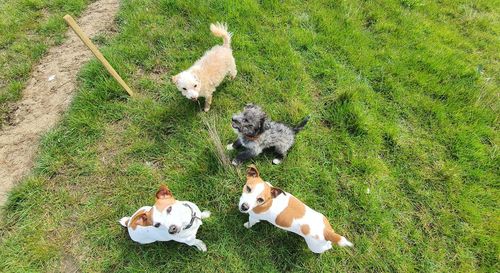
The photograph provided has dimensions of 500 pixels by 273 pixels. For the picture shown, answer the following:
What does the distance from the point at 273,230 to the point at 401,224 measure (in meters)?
1.76

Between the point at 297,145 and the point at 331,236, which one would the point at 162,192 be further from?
the point at 297,145

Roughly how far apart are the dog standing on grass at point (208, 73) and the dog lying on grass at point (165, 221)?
166 centimetres

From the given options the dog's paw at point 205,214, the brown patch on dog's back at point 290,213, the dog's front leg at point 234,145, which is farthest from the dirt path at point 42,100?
the brown patch on dog's back at point 290,213

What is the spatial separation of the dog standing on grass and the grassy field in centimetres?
35

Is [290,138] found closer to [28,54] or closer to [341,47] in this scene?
[341,47]

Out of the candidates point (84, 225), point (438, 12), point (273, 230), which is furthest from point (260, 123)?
point (438, 12)

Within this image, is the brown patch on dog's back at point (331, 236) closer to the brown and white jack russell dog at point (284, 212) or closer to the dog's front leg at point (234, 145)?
the brown and white jack russell dog at point (284, 212)

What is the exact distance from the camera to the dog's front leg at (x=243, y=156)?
408 centimetres

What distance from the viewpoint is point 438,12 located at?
19.9 feet

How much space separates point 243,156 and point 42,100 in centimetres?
344

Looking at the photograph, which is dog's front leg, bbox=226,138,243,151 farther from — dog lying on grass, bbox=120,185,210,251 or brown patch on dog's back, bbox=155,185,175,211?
brown patch on dog's back, bbox=155,185,175,211

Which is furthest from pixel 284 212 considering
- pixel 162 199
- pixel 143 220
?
pixel 143 220

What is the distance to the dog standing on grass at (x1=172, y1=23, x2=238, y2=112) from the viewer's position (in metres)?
4.18

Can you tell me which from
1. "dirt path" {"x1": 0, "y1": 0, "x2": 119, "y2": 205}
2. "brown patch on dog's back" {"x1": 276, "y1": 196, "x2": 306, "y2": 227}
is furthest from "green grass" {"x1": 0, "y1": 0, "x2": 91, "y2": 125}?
"brown patch on dog's back" {"x1": 276, "y1": 196, "x2": 306, "y2": 227}
